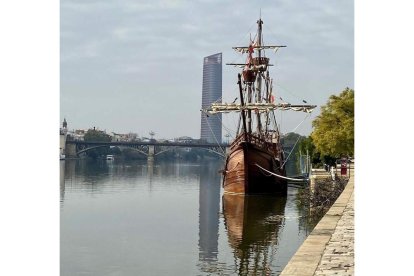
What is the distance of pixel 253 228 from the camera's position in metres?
16.3

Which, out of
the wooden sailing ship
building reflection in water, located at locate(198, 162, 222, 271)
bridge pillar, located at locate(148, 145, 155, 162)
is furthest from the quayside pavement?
bridge pillar, located at locate(148, 145, 155, 162)

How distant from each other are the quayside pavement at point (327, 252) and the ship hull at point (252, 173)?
1594 cm

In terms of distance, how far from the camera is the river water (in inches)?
439

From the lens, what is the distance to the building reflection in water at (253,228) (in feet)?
36.7

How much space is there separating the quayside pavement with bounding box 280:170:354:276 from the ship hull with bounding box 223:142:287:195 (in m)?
15.9

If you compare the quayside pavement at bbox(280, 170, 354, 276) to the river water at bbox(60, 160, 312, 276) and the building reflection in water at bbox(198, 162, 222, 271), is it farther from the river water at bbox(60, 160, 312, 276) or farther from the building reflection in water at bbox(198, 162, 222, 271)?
the building reflection in water at bbox(198, 162, 222, 271)

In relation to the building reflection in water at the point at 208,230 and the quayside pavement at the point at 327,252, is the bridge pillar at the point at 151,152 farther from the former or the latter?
the quayside pavement at the point at 327,252

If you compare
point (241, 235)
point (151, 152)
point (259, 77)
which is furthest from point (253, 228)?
point (151, 152)

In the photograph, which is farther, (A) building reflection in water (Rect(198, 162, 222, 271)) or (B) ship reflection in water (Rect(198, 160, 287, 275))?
(A) building reflection in water (Rect(198, 162, 222, 271))

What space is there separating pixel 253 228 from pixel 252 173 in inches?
435

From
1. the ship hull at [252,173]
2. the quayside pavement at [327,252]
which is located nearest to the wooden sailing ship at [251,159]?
the ship hull at [252,173]

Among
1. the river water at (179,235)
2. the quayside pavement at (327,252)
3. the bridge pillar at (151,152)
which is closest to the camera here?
the quayside pavement at (327,252)

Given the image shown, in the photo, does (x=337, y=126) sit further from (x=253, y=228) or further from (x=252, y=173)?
(x=253, y=228)
